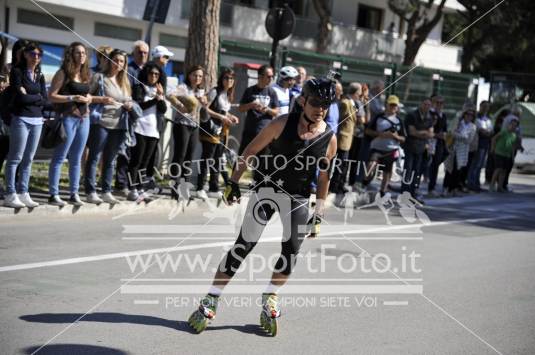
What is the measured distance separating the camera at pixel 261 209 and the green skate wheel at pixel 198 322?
2.16ft

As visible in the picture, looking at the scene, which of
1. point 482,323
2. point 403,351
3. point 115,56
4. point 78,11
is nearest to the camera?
point 403,351

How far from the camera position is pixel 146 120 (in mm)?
10648

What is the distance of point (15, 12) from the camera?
29.6m

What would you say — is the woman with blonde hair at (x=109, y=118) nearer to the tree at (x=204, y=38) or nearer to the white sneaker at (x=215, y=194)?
the white sneaker at (x=215, y=194)

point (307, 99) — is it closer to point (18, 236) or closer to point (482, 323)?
point (482, 323)

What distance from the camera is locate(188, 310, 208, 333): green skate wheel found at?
5.44 metres

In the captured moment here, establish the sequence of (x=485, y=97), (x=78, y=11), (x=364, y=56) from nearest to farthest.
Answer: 1. (x=485, y=97)
2. (x=78, y=11)
3. (x=364, y=56)

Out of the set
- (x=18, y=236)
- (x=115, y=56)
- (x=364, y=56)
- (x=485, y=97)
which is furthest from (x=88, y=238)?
(x=364, y=56)

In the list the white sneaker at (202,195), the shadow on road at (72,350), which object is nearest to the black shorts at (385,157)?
the white sneaker at (202,195)

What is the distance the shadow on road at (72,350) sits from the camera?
15.6 feet

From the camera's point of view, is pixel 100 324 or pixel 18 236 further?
pixel 18 236

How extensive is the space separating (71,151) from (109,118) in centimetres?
73

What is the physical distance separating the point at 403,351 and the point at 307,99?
6.47ft

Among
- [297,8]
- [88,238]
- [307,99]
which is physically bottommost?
[88,238]
